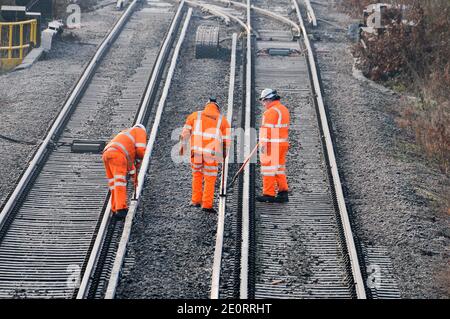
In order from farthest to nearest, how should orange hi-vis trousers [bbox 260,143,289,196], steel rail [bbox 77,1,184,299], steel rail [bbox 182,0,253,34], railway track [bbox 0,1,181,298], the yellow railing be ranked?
steel rail [bbox 182,0,253,34], the yellow railing, orange hi-vis trousers [bbox 260,143,289,196], railway track [bbox 0,1,181,298], steel rail [bbox 77,1,184,299]

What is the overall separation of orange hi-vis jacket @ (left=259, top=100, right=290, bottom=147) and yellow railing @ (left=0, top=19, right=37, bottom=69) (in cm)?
860

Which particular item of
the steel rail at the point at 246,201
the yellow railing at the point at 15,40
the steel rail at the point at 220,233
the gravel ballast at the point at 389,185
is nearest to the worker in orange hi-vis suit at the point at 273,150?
the steel rail at the point at 246,201

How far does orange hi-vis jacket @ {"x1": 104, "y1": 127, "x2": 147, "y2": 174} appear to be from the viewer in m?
10.7

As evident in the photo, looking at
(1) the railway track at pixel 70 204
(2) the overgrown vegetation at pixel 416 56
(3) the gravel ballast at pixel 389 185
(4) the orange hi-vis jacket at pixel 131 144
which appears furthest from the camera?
(2) the overgrown vegetation at pixel 416 56

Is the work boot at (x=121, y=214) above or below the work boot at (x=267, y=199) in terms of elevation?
below

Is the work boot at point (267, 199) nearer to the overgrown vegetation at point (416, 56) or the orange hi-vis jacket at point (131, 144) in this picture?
the orange hi-vis jacket at point (131, 144)

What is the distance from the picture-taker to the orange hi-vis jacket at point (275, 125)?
11328 mm

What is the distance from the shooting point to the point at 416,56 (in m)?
16.8

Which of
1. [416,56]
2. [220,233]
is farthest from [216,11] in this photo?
[220,233]

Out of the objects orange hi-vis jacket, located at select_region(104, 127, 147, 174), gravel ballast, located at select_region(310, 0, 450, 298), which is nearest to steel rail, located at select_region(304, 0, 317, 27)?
gravel ballast, located at select_region(310, 0, 450, 298)

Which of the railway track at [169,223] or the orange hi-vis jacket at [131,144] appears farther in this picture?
the orange hi-vis jacket at [131,144]

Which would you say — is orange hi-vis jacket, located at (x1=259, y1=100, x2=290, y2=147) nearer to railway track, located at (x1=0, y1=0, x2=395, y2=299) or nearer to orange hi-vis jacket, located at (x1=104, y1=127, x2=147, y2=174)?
railway track, located at (x1=0, y1=0, x2=395, y2=299)

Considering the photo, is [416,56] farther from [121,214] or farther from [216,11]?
[121,214]

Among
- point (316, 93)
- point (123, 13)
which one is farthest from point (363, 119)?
point (123, 13)
